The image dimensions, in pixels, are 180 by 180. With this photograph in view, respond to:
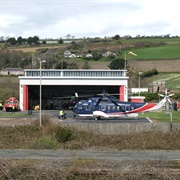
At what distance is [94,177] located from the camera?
1110cm

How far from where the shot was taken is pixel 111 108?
4391cm

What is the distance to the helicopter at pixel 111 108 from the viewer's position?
4347 centimetres

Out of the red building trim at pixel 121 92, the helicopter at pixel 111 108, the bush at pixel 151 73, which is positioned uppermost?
the bush at pixel 151 73

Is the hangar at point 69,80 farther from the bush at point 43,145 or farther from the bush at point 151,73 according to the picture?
the bush at point 43,145

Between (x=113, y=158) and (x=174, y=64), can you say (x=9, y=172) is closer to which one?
(x=113, y=158)

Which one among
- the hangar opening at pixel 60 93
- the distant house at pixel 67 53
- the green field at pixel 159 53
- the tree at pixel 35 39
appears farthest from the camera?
the tree at pixel 35 39

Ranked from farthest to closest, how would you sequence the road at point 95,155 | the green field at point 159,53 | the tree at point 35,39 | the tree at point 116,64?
1. the tree at point 35,39
2. the green field at point 159,53
3. the tree at point 116,64
4. the road at point 95,155

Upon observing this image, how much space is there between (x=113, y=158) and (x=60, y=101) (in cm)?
5265

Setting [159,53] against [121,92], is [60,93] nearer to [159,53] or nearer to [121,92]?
[121,92]

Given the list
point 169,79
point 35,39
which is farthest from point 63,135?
point 35,39

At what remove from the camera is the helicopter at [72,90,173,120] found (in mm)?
43469

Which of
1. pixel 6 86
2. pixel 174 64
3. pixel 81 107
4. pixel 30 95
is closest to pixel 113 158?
pixel 81 107

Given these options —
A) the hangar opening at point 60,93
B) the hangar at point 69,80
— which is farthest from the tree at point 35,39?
the hangar at point 69,80

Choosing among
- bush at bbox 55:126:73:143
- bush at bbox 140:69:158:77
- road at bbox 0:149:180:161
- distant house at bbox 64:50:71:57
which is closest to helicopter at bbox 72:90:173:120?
bush at bbox 55:126:73:143
